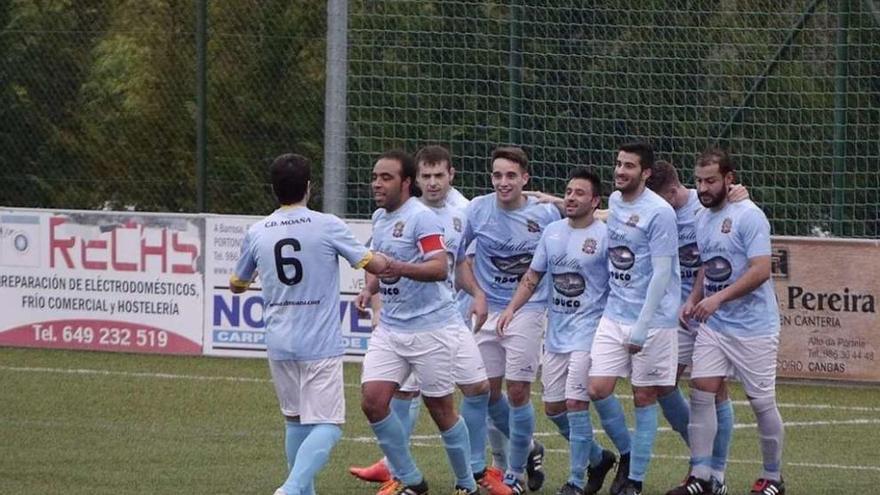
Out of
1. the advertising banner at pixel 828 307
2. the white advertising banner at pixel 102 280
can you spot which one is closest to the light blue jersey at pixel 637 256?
the advertising banner at pixel 828 307

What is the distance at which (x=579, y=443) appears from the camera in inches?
415

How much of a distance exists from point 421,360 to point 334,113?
26.0 feet

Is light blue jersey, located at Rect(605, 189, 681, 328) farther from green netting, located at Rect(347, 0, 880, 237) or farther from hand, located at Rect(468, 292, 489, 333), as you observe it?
green netting, located at Rect(347, 0, 880, 237)

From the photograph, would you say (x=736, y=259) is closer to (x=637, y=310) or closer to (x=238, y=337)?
(x=637, y=310)

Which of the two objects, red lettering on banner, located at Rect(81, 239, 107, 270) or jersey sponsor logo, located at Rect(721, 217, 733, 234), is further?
red lettering on banner, located at Rect(81, 239, 107, 270)

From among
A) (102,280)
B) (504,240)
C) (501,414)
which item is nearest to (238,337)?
(102,280)

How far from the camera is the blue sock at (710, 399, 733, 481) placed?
10.9 meters

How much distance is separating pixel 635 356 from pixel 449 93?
7.74 m

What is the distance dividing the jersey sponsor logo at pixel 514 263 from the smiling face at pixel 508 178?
1.15 feet

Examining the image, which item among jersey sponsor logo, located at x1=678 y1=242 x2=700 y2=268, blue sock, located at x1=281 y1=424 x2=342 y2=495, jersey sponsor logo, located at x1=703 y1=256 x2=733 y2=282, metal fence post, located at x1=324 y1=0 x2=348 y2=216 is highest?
metal fence post, located at x1=324 y1=0 x2=348 y2=216

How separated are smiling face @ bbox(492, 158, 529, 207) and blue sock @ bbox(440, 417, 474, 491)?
1431 millimetres

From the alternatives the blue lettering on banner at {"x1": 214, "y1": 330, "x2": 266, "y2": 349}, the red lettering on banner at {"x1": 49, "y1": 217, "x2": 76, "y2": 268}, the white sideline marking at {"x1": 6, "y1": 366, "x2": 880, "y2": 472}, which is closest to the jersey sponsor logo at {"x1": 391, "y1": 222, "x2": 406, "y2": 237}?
the white sideline marking at {"x1": 6, "y1": 366, "x2": 880, "y2": 472}

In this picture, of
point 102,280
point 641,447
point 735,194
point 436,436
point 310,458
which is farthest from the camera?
point 102,280

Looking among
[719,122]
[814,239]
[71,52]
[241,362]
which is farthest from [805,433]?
[71,52]
